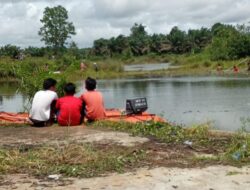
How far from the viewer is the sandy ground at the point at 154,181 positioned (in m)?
5.28

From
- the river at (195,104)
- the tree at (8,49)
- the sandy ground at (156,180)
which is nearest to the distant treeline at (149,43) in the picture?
the tree at (8,49)

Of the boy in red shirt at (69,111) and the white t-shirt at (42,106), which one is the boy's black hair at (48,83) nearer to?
the white t-shirt at (42,106)

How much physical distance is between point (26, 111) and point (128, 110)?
3499mm

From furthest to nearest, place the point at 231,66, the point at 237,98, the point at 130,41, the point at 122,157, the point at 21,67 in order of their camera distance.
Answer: the point at 130,41 → the point at 231,66 → the point at 237,98 → the point at 21,67 → the point at 122,157

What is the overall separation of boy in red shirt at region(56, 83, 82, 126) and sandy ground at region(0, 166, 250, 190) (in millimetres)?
3851

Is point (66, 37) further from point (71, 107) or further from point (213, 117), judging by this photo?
point (71, 107)

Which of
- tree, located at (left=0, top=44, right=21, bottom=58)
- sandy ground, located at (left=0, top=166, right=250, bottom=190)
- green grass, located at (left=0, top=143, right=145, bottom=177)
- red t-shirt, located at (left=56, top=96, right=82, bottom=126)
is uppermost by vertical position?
tree, located at (left=0, top=44, right=21, bottom=58)

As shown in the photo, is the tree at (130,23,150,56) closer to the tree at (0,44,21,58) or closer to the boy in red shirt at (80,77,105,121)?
the tree at (0,44,21,58)

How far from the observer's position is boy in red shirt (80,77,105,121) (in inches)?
392

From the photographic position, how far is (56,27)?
71688 millimetres

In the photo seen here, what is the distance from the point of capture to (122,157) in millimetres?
6418

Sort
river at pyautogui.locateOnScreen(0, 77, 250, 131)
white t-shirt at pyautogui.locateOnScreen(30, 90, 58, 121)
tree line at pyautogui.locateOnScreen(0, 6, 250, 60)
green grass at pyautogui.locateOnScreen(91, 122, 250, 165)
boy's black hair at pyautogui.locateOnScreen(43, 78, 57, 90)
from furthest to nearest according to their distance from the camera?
tree line at pyautogui.locateOnScreen(0, 6, 250, 60), river at pyautogui.locateOnScreen(0, 77, 250, 131), boy's black hair at pyautogui.locateOnScreen(43, 78, 57, 90), white t-shirt at pyautogui.locateOnScreen(30, 90, 58, 121), green grass at pyautogui.locateOnScreen(91, 122, 250, 165)

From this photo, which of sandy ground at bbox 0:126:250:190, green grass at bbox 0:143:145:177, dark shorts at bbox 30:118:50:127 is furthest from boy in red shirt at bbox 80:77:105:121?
sandy ground at bbox 0:126:250:190

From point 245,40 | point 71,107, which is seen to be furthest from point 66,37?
point 71,107
